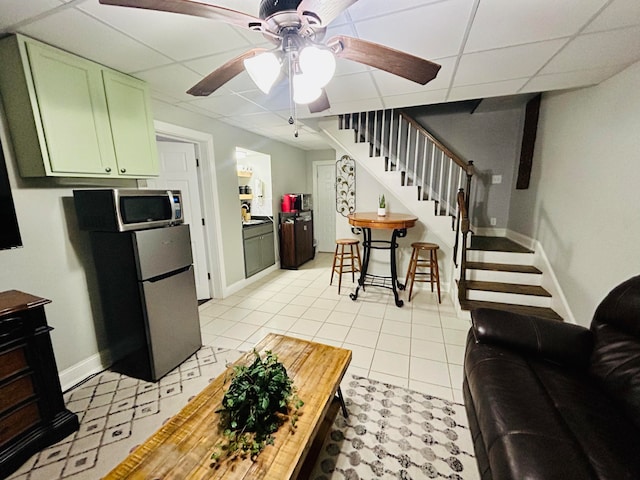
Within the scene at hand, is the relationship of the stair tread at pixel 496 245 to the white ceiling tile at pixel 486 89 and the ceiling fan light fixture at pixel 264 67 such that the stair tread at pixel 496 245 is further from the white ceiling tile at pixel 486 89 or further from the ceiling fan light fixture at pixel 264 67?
the ceiling fan light fixture at pixel 264 67

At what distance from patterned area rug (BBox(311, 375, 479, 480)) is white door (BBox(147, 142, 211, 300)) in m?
2.33

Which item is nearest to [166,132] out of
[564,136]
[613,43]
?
[613,43]

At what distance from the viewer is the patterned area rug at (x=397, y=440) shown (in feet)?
4.48

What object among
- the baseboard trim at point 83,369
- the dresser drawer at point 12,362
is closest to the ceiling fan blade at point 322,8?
the dresser drawer at point 12,362

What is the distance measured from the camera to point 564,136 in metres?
2.75

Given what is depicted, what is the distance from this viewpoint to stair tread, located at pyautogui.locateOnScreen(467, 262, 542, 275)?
310 centimetres

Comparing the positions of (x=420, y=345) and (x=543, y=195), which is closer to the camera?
(x=420, y=345)

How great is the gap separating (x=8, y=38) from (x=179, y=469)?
2.42 metres

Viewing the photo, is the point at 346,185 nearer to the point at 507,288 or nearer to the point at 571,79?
the point at 507,288

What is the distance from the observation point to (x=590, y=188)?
7.55ft

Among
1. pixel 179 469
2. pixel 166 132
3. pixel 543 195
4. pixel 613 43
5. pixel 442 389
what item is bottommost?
pixel 442 389

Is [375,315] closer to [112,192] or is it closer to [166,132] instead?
[112,192]

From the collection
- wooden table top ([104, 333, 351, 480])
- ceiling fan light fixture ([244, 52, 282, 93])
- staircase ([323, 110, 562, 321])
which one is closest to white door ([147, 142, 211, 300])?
staircase ([323, 110, 562, 321])

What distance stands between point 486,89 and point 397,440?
290cm
